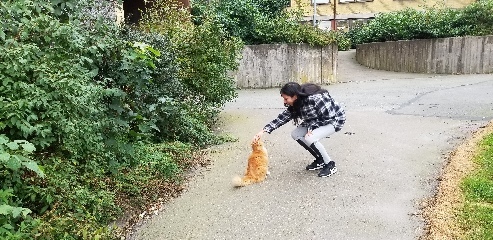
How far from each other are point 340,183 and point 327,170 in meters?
0.34

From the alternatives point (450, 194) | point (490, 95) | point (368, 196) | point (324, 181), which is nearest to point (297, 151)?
point (324, 181)

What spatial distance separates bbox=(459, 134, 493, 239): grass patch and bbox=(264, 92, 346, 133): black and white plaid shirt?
1711 millimetres

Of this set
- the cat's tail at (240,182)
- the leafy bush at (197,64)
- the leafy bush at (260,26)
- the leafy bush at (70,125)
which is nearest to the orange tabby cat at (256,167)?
the cat's tail at (240,182)

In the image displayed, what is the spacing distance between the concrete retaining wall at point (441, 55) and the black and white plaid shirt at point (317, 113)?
1343 centimetres

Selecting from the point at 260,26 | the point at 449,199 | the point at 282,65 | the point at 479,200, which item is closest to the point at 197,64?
the point at 449,199

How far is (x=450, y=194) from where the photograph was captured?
554cm

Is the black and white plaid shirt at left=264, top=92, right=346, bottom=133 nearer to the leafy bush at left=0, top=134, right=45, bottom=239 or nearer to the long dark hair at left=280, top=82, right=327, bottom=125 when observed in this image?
the long dark hair at left=280, top=82, right=327, bottom=125

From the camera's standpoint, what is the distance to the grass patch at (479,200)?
4555mm

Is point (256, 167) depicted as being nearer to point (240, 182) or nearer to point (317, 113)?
point (240, 182)

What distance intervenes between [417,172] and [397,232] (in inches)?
78.9

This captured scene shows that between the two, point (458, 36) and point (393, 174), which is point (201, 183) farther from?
point (458, 36)

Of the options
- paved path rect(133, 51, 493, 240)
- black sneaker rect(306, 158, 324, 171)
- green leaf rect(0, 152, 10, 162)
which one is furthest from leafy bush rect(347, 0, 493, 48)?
green leaf rect(0, 152, 10, 162)

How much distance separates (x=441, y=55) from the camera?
18.6 metres

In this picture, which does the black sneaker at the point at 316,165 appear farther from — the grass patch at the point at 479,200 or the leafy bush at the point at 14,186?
the leafy bush at the point at 14,186
